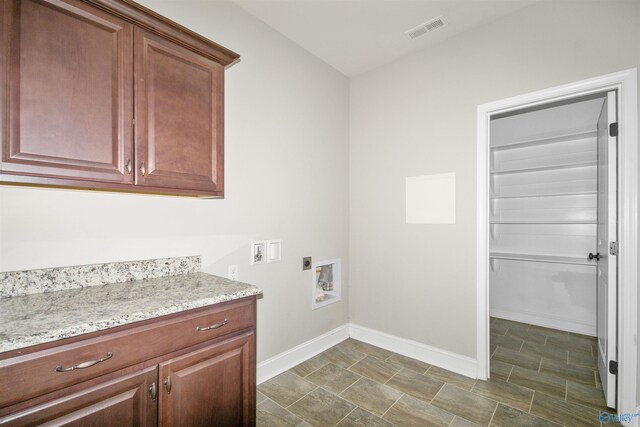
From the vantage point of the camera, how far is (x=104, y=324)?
3.51 feet

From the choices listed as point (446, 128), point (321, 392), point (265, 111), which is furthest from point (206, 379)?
point (446, 128)

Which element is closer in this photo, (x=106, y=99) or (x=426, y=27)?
(x=106, y=99)

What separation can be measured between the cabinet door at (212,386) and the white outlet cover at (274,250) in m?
0.91

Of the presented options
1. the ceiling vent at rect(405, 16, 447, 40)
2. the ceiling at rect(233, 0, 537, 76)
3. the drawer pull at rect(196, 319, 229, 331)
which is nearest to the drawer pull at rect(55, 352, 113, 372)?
the drawer pull at rect(196, 319, 229, 331)

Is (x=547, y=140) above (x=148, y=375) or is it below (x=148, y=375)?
above

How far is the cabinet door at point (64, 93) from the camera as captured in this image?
3.80 ft

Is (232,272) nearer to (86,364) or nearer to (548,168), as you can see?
(86,364)

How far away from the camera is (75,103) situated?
130 cm

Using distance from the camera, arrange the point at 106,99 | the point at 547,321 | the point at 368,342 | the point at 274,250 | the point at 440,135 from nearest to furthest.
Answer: the point at 106,99
the point at 274,250
the point at 440,135
the point at 368,342
the point at 547,321

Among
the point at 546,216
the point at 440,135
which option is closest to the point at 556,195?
the point at 546,216

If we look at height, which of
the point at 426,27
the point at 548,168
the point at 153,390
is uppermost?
the point at 426,27

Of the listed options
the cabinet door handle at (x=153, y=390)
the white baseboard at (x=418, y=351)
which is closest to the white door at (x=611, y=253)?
the white baseboard at (x=418, y=351)

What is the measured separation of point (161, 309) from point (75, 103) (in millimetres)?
970

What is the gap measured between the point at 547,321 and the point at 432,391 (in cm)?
222
